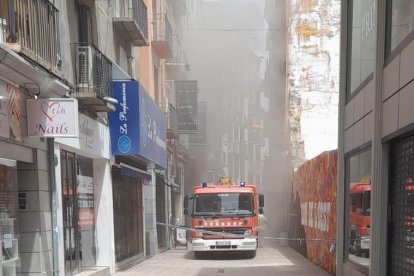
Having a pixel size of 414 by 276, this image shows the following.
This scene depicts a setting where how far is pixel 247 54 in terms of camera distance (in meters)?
33.3

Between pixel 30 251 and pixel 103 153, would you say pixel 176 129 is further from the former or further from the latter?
pixel 30 251

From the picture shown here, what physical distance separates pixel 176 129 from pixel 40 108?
14.2 metres

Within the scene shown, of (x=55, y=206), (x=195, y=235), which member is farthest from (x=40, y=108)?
(x=195, y=235)

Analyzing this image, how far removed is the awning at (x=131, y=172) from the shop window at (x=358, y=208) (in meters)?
5.33

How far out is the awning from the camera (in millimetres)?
11859

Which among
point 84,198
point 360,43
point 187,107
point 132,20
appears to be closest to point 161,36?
point 187,107

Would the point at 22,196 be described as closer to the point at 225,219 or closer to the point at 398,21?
Result: the point at 398,21

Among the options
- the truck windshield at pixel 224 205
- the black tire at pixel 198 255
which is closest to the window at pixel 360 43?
the truck windshield at pixel 224 205

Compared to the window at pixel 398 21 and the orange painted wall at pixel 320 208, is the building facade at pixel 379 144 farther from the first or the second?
the orange painted wall at pixel 320 208

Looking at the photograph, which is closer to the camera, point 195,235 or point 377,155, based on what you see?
point 377,155

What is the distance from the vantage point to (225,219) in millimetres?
14742

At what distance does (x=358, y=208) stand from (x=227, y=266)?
5418mm

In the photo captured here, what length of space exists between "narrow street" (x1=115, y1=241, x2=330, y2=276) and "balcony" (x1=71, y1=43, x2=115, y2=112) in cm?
416

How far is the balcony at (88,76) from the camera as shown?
909 centimetres
